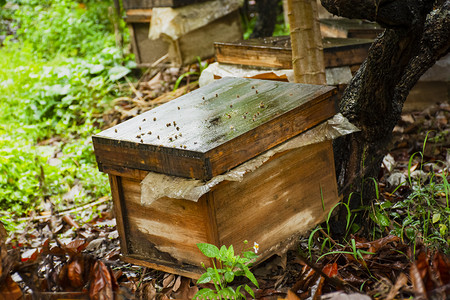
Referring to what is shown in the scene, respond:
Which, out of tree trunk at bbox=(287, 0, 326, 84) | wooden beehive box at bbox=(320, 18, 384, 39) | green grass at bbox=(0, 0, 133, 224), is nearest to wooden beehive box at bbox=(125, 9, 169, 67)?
green grass at bbox=(0, 0, 133, 224)

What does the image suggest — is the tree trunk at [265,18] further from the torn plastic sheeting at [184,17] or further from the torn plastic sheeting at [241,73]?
the torn plastic sheeting at [241,73]

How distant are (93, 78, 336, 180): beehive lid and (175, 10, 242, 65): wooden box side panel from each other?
3.29m

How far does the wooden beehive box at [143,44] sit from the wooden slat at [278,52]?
2386 mm

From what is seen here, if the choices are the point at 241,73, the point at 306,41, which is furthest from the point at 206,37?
the point at 306,41

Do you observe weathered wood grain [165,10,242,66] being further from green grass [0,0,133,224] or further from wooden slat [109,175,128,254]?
wooden slat [109,175,128,254]

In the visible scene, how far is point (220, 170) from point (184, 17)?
3940mm

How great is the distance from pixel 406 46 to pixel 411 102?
89.9 inches

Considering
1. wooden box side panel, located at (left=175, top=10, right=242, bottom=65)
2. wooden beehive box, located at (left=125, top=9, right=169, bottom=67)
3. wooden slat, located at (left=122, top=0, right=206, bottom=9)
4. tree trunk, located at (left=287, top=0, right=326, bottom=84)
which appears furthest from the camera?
wooden beehive box, located at (left=125, top=9, right=169, bottom=67)

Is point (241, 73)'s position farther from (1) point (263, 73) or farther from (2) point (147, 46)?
(2) point (147, 46)

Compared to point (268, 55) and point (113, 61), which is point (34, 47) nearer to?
point (113, 61)

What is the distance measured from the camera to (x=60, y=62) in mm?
7031

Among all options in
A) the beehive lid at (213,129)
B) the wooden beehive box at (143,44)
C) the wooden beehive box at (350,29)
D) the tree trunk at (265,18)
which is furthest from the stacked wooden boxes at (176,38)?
the beehive lid at (213,129)

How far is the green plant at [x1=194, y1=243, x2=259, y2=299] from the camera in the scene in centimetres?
231

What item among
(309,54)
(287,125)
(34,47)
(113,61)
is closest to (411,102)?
(309,54)
